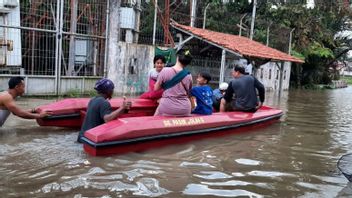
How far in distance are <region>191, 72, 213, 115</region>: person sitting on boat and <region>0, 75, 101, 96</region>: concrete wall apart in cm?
585

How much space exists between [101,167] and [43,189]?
1095 millimetres

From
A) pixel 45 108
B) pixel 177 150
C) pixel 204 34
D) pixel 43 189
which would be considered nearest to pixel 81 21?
pixel 204 34

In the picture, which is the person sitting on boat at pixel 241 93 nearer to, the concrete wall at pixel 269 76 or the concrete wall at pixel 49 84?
the concrete wall at pixel 49 84

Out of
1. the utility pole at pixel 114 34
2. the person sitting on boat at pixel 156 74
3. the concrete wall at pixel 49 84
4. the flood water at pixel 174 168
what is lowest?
the flood water at pixel 174 168

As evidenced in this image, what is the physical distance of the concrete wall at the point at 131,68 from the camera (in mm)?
13812

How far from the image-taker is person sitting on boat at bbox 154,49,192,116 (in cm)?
679

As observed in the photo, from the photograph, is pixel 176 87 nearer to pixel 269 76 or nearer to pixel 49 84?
pixel 49 84

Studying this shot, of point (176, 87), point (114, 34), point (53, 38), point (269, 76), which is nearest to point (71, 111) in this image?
point (176, 87)

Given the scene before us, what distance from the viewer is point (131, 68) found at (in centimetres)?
1433

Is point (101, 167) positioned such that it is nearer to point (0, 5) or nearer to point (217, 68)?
point (0, 5)

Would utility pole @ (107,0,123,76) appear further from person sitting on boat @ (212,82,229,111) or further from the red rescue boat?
the red rescue boat

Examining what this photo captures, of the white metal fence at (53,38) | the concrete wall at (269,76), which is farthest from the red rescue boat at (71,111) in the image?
the concrete wall at (269,76)

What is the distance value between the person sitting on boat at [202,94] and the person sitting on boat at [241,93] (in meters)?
1.04

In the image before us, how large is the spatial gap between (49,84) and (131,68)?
3117 millimetres
